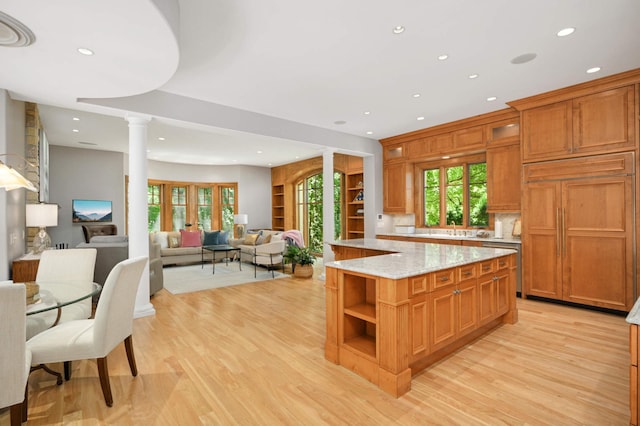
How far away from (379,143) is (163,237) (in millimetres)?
5902

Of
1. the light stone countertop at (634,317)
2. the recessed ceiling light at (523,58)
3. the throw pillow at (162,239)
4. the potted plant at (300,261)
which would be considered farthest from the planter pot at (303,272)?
the light stone countertop at (634,317)

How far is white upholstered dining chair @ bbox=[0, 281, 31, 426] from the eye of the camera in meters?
1.58

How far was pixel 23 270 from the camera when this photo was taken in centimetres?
353

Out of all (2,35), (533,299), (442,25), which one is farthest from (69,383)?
(533,299)

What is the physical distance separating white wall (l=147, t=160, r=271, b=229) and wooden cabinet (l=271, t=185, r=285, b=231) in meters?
0.14

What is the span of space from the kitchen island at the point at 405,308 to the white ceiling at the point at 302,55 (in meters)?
2.01

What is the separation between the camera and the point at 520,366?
8.80 feet

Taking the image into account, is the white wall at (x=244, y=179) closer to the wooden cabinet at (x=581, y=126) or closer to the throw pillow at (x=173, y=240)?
the throw pillow at (x=173, y=240)

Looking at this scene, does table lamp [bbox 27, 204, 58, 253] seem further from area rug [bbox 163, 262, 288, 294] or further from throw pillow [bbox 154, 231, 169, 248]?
throw pillow [bbox 154, 231, 169, 248]

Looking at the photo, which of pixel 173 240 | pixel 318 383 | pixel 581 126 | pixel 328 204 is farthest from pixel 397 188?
pixel 173 240

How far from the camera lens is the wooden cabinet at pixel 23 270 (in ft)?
11.5

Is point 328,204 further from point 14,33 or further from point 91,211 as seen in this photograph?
point 91,211

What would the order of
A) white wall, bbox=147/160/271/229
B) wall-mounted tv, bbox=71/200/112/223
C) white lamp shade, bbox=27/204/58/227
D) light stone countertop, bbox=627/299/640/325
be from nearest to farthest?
light stone countertop, bbox=627/299/640/325
white lamp shade, bbox=27/204/58/227
wall-mounted tv, bbox=71/200/112/223
white wall, bbox=147/160/271/229

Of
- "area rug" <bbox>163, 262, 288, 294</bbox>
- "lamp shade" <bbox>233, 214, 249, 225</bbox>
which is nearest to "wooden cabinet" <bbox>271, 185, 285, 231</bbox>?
"lamp shade" <bbox>233, 214, 249, 225</bbox>
